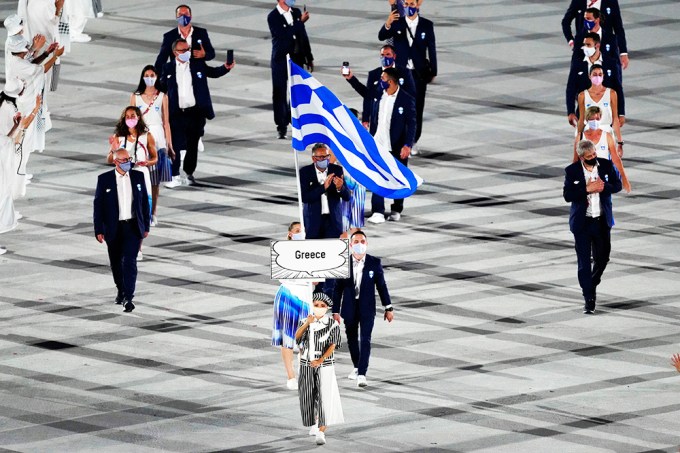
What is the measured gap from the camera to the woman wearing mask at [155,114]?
75.0 feet

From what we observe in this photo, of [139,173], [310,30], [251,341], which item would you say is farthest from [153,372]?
[310,30]

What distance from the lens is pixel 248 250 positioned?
22469 mm

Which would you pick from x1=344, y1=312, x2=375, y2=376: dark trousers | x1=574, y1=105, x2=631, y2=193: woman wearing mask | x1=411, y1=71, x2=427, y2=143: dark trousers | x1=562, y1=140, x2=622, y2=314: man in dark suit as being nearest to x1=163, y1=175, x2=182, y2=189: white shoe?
x1=411, y1=71, x2=427, y2=143: dark trousers

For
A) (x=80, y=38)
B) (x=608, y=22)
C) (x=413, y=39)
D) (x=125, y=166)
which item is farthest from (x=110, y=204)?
(x=80, y=38)

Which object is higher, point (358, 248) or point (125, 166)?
point (125, 166)

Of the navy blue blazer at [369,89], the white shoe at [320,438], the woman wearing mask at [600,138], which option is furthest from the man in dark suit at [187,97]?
A: the white shoe at [320,438]

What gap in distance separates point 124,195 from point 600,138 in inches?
202

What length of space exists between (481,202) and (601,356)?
537 cm

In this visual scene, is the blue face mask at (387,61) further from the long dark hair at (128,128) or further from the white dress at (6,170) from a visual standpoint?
the white dress at (6,170)

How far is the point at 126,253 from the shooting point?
67.1 ft

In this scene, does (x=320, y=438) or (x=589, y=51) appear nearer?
(x=320, y=438)

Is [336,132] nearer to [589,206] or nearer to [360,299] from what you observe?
[360,299]

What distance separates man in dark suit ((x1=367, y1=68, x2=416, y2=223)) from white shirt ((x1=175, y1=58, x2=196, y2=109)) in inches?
101

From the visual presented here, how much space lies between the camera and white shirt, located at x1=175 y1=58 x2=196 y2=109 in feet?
80.6
